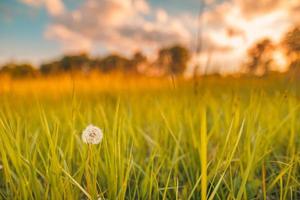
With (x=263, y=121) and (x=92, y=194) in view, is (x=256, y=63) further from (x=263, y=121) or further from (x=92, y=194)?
(x=92, y=194)

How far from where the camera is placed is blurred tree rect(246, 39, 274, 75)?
1700 millimetres

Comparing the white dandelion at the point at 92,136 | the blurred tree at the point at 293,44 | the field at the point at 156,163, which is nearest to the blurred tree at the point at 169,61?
the field at the point at 156,163

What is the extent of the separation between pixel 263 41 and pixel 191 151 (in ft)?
2.53

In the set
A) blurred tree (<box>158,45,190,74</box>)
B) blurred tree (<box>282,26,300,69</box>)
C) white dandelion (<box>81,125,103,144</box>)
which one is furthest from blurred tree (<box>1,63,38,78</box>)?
blurred tree (<box>282,26,300,69</box>)

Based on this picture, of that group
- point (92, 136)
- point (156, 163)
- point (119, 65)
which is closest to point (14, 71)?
point (119, 65)

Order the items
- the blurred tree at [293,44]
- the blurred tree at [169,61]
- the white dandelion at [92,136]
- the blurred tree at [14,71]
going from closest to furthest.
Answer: the white dandelion at [92,136], the blurred tree at [293,44], the blurred tree at [169,61], the blurred tree at [14,71]

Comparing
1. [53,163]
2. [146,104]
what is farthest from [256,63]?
[146,104]

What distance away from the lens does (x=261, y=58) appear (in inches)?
69.6

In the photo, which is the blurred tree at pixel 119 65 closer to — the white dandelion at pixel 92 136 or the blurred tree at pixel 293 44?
the blurred tree at pixel 293 44

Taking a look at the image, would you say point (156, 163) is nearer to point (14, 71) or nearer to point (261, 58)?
point (261, 58)

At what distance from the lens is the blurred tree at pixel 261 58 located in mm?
1700

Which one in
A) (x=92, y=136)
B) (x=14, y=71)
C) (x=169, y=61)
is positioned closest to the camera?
(x=92, y=136)

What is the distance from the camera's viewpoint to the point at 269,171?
5.12ft

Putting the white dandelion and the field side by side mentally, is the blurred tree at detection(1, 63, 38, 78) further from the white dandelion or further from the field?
the white dandelion
